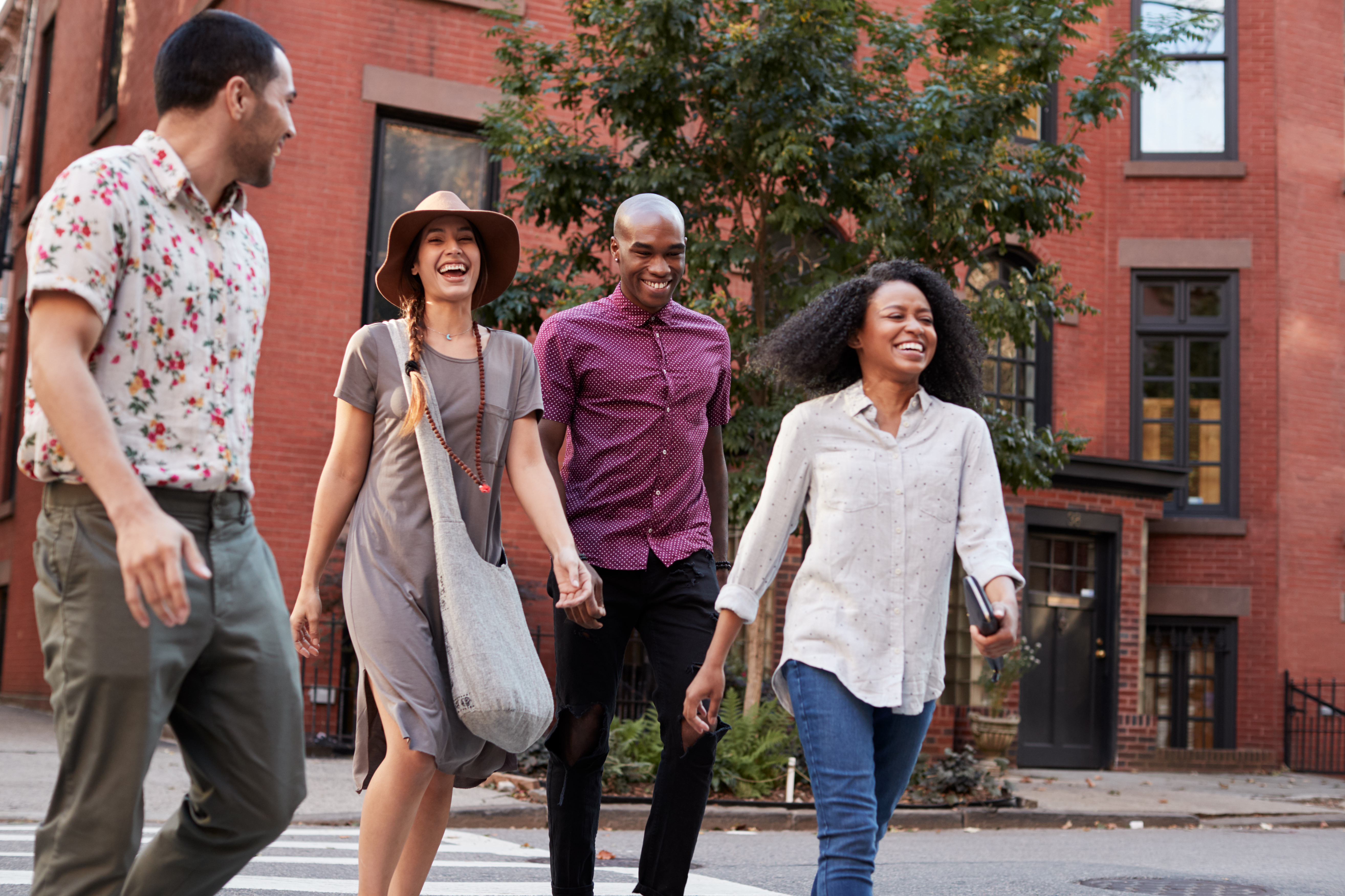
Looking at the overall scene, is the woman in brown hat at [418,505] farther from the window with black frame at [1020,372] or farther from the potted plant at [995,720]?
the window with black frame at [1020,372]

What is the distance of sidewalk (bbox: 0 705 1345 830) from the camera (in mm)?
9297

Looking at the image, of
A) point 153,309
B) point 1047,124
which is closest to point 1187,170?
point 1047,124

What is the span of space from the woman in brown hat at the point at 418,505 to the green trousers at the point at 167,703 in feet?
3.24

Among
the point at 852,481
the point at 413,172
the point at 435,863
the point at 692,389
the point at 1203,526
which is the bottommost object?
the point at 435,863

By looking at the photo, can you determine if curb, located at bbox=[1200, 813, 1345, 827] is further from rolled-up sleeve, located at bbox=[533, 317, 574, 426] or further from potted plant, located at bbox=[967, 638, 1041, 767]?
rolled-up sleeve, located at bbox=[533, 317, 574, 426]

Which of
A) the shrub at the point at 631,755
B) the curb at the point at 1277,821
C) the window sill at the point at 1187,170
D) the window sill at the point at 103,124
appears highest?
the window sill at the point at 1187,170

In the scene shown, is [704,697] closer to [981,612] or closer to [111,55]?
[981,612]

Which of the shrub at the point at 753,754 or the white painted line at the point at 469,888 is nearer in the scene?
the white painted line at the point at 469,888

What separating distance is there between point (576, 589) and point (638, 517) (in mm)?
746

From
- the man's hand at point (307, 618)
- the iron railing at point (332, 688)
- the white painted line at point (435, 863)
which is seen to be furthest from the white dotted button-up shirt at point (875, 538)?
the iron railing at point (332, 688)

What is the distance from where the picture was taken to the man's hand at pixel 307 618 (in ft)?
13.9

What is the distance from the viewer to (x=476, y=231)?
4469mm

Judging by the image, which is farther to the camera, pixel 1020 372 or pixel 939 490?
pixel 1020 372

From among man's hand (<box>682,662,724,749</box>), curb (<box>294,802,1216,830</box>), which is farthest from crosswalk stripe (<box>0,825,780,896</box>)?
man's hand (<box>682,662,724,749</box>)
